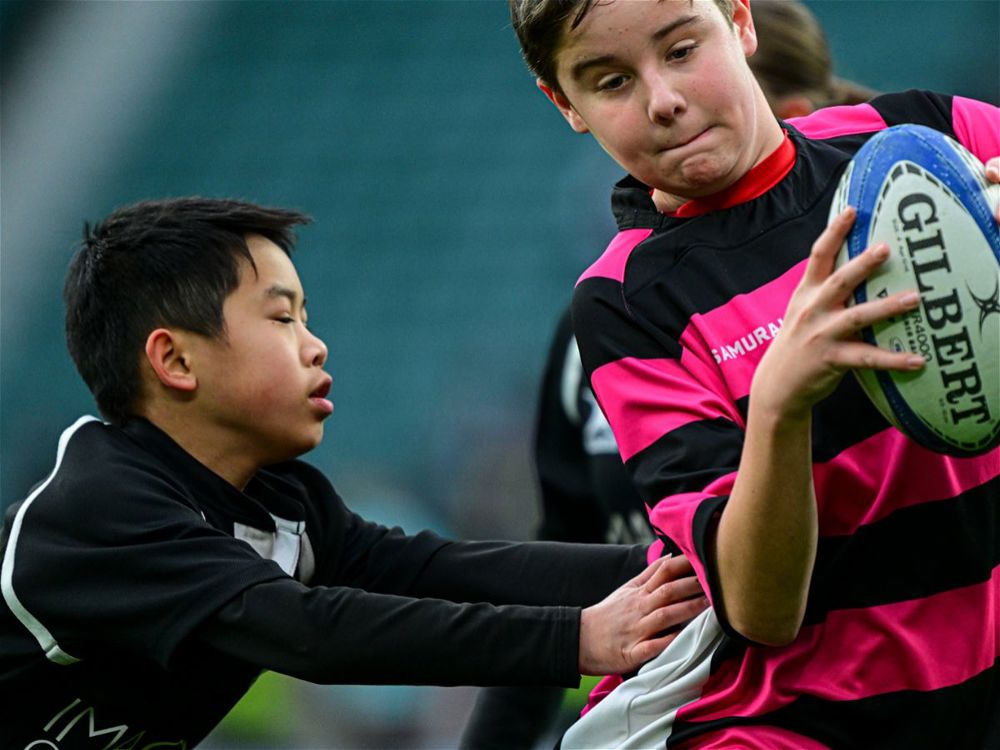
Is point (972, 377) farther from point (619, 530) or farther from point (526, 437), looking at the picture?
point (526, 437)

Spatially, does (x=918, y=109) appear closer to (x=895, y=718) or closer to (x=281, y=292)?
(x=895, y=718)

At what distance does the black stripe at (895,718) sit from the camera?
1.94 m

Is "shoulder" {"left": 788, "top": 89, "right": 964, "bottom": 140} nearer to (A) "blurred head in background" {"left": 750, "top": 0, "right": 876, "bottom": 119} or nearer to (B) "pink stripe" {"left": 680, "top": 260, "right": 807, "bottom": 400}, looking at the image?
(B) "pink stripe" {"left": 680, "top": 260, "right": 807, "bottom": 400}

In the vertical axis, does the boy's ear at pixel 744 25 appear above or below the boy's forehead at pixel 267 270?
above

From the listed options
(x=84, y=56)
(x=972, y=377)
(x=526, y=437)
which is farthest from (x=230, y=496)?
(x=84, y=56)

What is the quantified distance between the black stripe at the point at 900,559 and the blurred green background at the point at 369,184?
186 inches

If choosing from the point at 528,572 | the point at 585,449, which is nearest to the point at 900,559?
the point at 528,572

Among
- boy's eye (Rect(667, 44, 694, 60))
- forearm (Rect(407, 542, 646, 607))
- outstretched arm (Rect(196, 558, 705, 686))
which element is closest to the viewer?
boy's eye (Rect(667, 44, 694, 60))

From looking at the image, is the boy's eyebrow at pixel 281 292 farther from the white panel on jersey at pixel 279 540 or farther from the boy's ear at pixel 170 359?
the white panel on jersey at pixel 279 540

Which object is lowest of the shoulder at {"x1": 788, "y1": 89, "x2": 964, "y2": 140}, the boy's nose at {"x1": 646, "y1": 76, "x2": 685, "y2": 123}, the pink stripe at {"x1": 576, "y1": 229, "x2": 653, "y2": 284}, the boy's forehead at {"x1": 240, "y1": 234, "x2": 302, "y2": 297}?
the pink stripe at {"x1": 576, "y1": 229, "x2": 653, "y2": 284}

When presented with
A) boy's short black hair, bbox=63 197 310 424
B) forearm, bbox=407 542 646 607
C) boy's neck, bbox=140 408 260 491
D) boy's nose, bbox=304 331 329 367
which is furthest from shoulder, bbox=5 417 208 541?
forearm, bbox=407 542 646 607

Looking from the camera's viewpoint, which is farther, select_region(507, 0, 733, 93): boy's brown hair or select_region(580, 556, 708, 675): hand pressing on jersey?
select_region(580, 556, 708, 675): hand pressing on jersey

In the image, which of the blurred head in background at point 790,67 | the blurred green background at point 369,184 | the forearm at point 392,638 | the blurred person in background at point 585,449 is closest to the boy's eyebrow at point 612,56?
the forearm at point 392,638

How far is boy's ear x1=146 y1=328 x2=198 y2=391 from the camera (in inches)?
111
